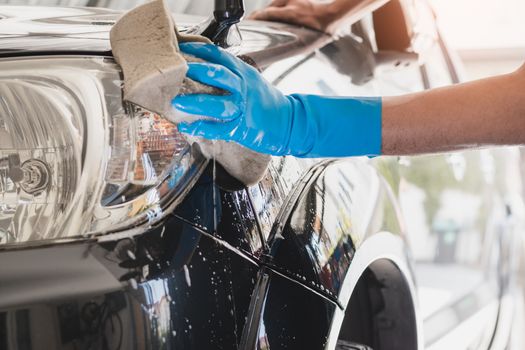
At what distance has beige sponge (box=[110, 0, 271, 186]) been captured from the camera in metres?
1.01

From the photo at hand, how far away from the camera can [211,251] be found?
1063 mm

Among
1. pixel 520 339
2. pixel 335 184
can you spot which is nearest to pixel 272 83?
pixel 335 184

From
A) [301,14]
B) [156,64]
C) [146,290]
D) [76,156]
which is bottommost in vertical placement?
[146,290]

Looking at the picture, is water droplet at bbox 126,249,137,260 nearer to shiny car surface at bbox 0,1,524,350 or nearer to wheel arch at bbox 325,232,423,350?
shiny car surface at bbox 0,1,524,350

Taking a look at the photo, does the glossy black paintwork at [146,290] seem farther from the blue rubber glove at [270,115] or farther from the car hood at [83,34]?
the car hood at [83,34]

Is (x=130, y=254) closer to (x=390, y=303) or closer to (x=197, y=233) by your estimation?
(x=197, y=233)

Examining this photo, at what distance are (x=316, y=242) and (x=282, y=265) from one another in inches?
3.9

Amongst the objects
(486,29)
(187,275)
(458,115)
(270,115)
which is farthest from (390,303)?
(486,29)

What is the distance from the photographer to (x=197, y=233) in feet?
3.49

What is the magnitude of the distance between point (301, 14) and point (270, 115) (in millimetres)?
604

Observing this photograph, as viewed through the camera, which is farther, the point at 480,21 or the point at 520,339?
the point at 480,21

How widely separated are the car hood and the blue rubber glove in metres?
0.12

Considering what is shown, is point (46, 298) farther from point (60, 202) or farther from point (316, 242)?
point (316, 242)

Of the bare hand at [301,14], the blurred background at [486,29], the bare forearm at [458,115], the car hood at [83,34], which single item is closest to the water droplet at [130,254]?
the car hood at [83,34]
